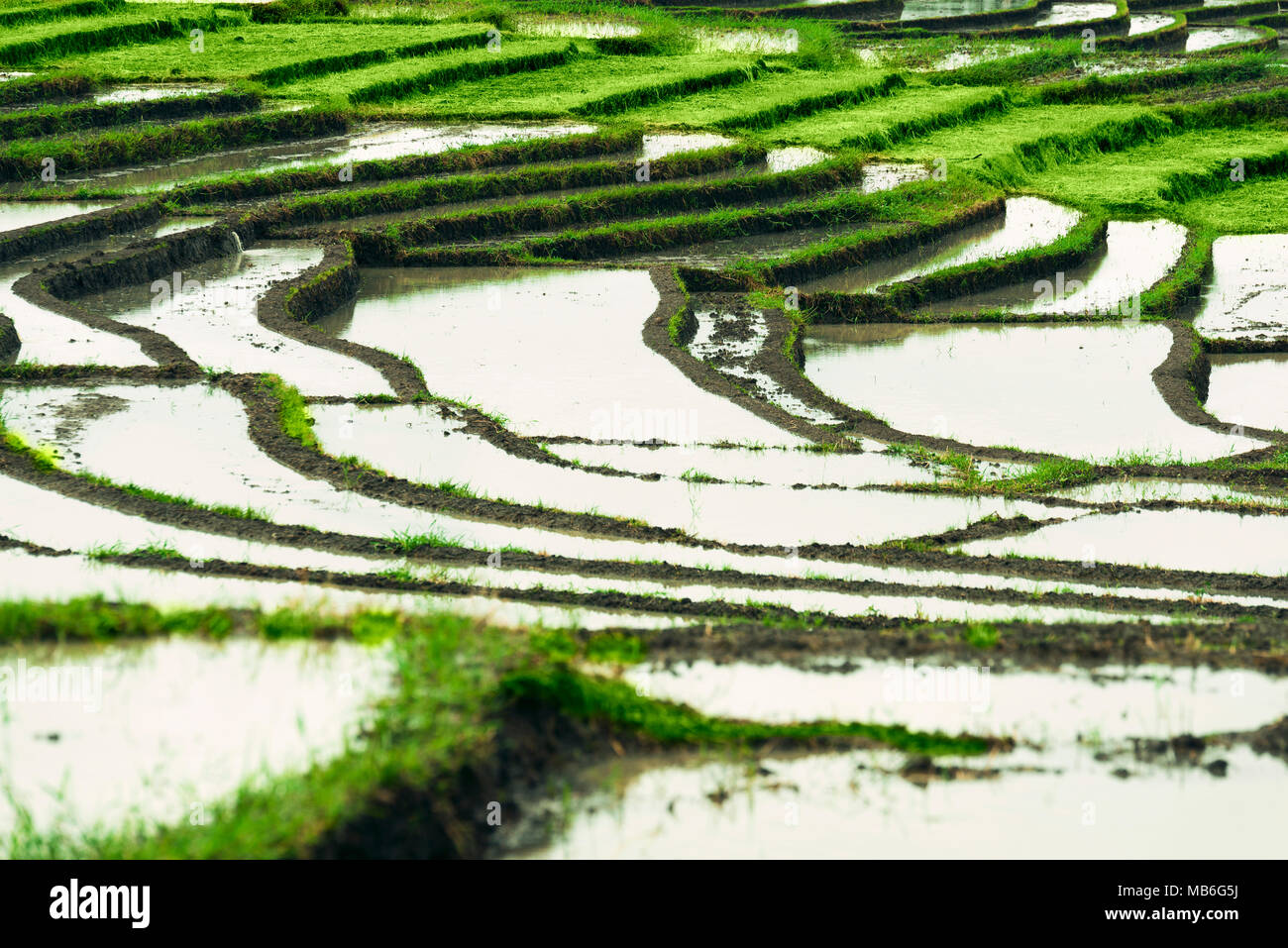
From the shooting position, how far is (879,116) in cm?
1825

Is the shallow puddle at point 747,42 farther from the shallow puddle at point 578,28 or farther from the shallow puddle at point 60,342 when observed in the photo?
the shallow puddle at point 60,342

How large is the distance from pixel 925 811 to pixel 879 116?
15.7 m

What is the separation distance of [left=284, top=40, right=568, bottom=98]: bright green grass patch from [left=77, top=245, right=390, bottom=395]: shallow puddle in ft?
20.6

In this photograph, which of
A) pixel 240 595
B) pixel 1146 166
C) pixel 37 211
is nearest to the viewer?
pixel 240 595

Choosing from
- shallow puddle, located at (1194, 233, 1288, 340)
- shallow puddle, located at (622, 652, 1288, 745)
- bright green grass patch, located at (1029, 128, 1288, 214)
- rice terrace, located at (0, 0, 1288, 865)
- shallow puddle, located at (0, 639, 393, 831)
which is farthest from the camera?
bright green grass patch, located at (1029, 128, 1288, 214)

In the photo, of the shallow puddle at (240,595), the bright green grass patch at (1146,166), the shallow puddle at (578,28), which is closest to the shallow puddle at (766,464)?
the shallow puddle at (240,595)

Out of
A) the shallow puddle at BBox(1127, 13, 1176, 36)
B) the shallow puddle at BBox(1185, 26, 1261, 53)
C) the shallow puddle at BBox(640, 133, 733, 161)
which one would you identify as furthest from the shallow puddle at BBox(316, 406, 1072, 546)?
the shallow puddle at BBox(1127, 13, 1176, 36)

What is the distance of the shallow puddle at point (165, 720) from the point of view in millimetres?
3670

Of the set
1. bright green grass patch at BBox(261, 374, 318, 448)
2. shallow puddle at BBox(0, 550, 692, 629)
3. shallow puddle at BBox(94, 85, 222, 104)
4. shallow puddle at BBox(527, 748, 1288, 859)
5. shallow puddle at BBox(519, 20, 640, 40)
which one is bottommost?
shallow puddle at BBox(527, 748, 1288, 859)

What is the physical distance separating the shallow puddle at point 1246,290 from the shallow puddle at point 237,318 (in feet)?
23.0

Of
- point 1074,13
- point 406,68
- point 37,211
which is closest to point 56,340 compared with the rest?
point 37,211

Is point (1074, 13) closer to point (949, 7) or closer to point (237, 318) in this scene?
point (949, 7)

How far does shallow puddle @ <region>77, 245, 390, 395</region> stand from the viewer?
9.13 meters

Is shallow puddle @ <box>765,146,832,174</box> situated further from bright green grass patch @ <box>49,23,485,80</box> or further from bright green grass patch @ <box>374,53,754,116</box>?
bright green grass patch @ <box>49,23,485,80</box>
